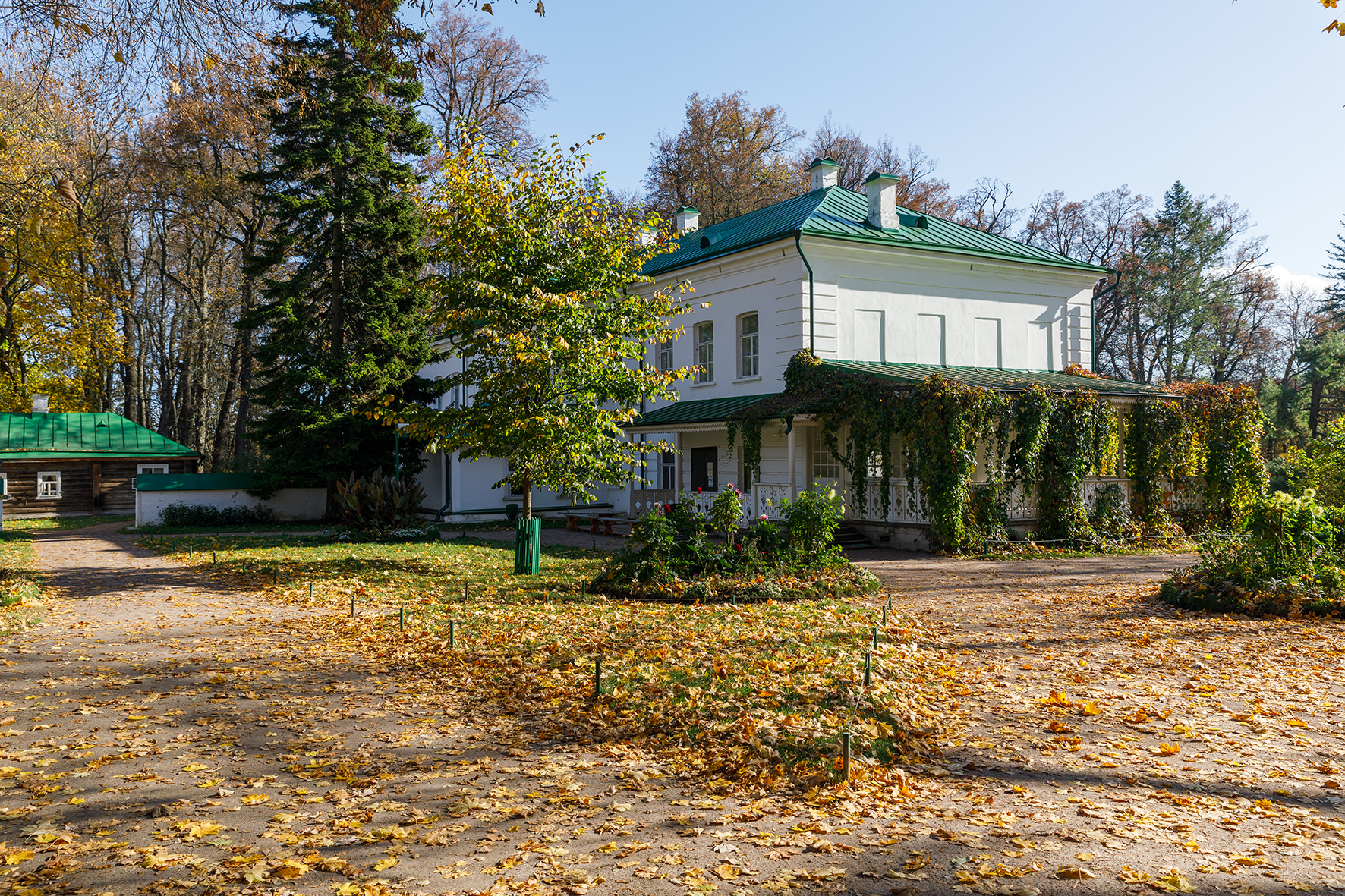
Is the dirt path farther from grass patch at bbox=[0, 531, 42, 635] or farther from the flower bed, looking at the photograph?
grass patch at bbox=[0, 531, 42, 635]

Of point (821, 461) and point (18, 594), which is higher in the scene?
point (821, 461)

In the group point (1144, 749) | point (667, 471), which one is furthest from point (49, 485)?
point (1144, 749)

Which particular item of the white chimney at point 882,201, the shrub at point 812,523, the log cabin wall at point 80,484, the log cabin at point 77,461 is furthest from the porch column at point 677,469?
the log cabin wall at point 80,484

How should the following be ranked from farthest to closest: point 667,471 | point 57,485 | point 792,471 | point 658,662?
point 57,485
point 667,471
point 792,471
point 658,662

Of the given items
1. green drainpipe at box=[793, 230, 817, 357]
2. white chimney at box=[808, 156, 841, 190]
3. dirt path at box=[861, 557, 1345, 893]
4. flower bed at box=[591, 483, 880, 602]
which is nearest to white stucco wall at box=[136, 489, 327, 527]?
green drainpipe at box=[793, 230, 817, 357]

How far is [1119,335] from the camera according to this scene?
43562 mm

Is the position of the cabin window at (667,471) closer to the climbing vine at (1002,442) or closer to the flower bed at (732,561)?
the climbing vine at (1002,442)

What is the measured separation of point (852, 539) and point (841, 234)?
25.1 feet

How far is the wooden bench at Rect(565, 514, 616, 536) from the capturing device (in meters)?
22.3

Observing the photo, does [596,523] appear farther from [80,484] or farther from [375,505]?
[80,484]

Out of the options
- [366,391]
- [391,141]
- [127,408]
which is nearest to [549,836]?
[366,391]

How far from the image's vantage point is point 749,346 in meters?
22.9

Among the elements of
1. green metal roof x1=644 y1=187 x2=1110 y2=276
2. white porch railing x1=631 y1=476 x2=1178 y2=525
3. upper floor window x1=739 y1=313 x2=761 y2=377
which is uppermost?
green metal roof x1=644 y1=187 x2=1110 y2=276

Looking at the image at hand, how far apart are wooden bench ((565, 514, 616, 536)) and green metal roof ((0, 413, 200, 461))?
18559 mm
